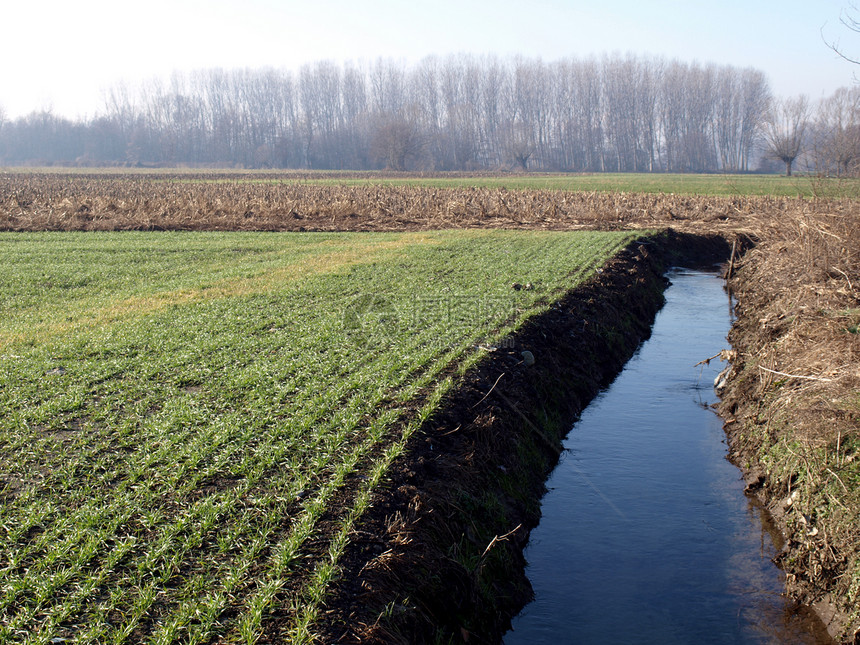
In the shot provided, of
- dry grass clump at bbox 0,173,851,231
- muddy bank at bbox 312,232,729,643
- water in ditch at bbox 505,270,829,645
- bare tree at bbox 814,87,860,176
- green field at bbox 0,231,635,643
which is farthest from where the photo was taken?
dry grass clump at bbox 0,173,851,231

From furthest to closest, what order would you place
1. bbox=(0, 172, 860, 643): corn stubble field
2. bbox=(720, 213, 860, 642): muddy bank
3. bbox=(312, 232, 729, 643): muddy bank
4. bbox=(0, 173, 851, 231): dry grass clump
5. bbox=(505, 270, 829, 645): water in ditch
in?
bbox=(0, 173, 851, 231): dry grass clump → bbox=(720, 213, 860, 642): muddy bank → bbox=(505, 270, 829, 645): water in ditch → bbox=(312, 232, 729, 643): muddy bank → bbox=(0, 172, 860, 643): corn stubble field

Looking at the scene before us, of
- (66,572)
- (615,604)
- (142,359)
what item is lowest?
(615,604)

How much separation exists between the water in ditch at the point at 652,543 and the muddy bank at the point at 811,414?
256mm

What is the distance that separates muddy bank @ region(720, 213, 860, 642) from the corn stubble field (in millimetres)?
29

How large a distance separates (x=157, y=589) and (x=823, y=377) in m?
6.20

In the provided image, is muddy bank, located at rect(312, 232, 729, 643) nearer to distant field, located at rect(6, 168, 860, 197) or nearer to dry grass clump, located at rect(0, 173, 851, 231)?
distant field, located at rect(6, 168, 860, 197)

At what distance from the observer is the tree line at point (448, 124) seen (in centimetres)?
10825

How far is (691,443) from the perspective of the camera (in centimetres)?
805

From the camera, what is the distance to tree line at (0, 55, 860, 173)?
10825 cm

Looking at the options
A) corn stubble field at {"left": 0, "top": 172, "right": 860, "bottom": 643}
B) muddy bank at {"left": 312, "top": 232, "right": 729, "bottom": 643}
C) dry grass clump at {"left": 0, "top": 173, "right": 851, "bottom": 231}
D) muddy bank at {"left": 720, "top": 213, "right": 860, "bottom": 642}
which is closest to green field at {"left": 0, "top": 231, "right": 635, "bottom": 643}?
corn stubble field at {"left": 0, "top": 172, "right": 860, "bottom": 643}

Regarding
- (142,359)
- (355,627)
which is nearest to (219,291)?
(142,359)

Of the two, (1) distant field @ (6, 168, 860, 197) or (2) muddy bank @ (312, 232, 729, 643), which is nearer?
(2) muddy bank @ (312, 232, 729, 643)

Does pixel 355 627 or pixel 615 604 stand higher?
pixel 355 627

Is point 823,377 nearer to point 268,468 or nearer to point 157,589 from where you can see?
point 268,468
